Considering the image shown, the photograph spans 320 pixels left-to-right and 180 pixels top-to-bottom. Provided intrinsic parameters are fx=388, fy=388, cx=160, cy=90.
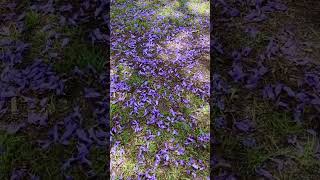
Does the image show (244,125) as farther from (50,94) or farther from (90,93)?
(50,94)

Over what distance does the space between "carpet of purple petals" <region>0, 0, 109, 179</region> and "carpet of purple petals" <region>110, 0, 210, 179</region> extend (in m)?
0.15

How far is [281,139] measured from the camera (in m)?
3.02

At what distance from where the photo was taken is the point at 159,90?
11.3 feet

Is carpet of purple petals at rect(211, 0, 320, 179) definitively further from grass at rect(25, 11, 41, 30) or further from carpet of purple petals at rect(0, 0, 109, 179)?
grass at rect(25, 11, 41, 30)

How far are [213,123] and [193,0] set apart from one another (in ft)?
5.98

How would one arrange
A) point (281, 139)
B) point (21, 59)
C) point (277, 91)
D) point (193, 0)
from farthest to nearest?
point (193, 0)
point (21, 59)
point (277, 91)
point (281, 139)

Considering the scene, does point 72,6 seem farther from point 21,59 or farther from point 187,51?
point 187,51

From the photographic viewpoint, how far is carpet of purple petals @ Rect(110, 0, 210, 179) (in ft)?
9.64

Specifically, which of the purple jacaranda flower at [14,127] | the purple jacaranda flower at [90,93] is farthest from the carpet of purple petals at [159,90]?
the purple jacaranda flower at [14,127]

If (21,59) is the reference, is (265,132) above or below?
below

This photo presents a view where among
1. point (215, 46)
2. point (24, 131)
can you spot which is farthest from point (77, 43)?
point (215, 46)

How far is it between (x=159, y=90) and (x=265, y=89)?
0.92 m

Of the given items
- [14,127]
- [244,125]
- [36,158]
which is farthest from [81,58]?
[244,125]

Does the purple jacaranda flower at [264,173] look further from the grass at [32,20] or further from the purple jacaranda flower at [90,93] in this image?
the grass at [32,20]
